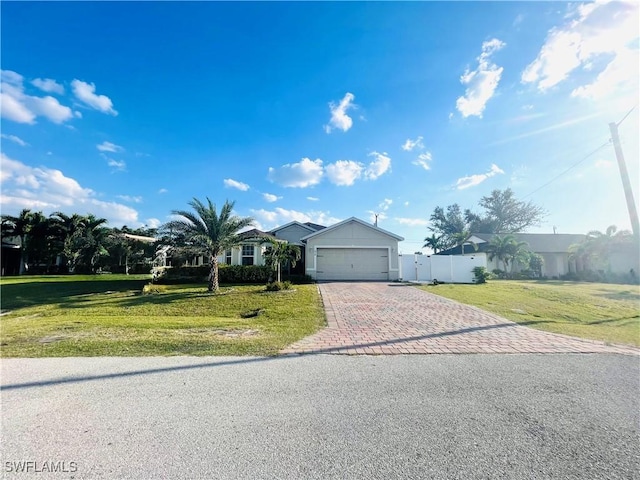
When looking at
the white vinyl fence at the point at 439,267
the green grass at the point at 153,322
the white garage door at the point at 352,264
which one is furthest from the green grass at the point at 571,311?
the white garage door at the point at 352,264

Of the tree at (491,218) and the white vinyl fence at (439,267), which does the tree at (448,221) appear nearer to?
the tree at (491,218)

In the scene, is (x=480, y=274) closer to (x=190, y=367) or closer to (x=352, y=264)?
(x=352, y=264)

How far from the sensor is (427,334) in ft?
22.0

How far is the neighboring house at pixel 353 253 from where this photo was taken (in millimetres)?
20359

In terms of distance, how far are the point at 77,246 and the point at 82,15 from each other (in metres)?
22.6

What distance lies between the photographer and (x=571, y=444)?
260cm

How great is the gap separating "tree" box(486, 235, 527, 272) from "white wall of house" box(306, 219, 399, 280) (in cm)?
1166

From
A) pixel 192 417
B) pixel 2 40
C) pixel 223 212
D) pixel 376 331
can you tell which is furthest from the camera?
pixel 223 212

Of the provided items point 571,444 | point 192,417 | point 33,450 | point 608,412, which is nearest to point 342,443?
point 192,417

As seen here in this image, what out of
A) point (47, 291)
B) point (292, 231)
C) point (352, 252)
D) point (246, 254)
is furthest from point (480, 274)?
point (47, 291)

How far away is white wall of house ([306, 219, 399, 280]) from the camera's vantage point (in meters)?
20.4

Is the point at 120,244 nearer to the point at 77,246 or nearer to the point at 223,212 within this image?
the point at 77,246

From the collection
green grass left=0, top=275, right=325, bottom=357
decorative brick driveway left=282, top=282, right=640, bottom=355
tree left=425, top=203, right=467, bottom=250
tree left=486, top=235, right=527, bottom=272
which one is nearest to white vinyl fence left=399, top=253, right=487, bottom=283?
tree left=486, top=235, right=527, bottom=272

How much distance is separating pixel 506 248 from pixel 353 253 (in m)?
14.6
